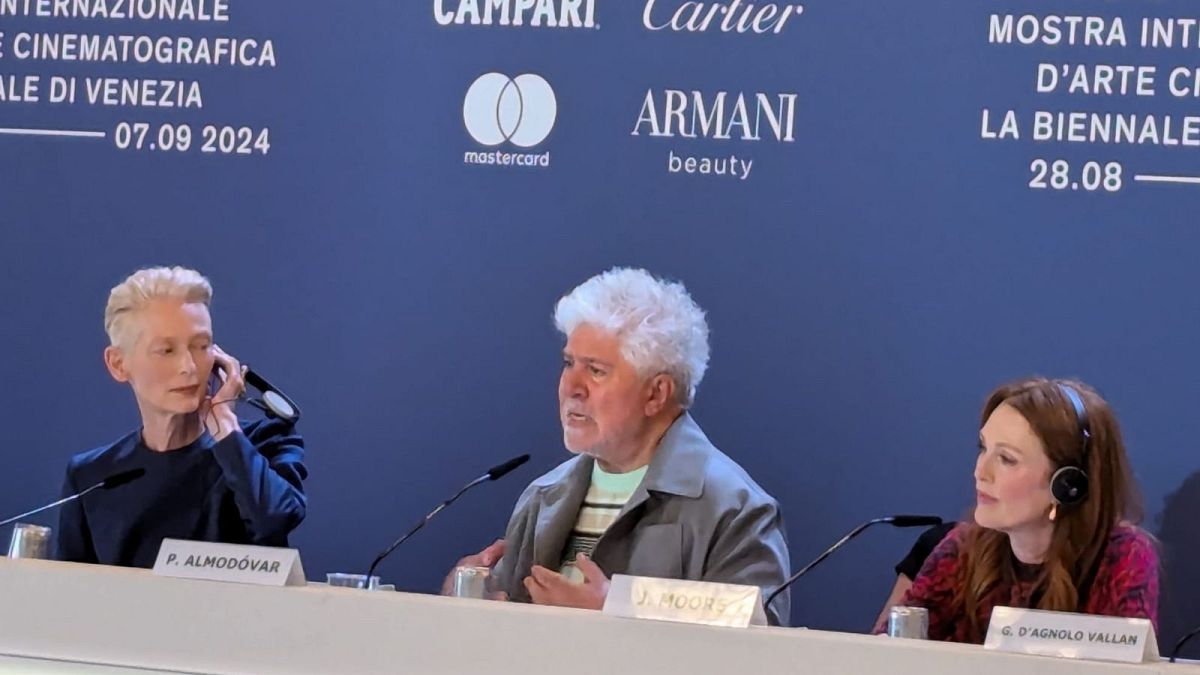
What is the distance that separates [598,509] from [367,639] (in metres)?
1.04

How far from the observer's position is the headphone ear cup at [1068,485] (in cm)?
278

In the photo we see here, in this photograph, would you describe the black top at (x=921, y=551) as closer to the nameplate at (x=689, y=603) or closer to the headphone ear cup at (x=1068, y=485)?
→ the headphone ear cup at (x=1068, y=485)

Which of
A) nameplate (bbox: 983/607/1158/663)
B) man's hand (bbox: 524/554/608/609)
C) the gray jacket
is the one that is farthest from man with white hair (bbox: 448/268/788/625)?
nameplate (bbox: 983/607/1158/663)

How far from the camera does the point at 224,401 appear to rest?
3.37 meters

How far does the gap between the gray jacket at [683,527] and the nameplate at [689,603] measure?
776 millimetres

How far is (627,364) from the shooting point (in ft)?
10.6

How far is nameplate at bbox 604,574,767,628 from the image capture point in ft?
7.22

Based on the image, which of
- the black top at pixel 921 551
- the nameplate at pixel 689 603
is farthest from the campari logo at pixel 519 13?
the nameplate at pixel 689 603

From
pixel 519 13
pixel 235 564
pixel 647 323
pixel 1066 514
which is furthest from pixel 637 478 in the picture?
pixel 519 13

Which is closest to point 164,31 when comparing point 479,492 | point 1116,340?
point 479,492

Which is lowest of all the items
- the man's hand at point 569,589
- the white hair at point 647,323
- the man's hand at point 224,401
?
the man's hand at point 569,589

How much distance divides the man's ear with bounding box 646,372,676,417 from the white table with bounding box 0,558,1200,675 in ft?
3.35

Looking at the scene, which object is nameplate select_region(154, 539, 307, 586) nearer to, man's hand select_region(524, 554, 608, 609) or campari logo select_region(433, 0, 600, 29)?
man's hand select_region(524, 554, 608, 609)

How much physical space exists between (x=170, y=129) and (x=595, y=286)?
119 centimetres
